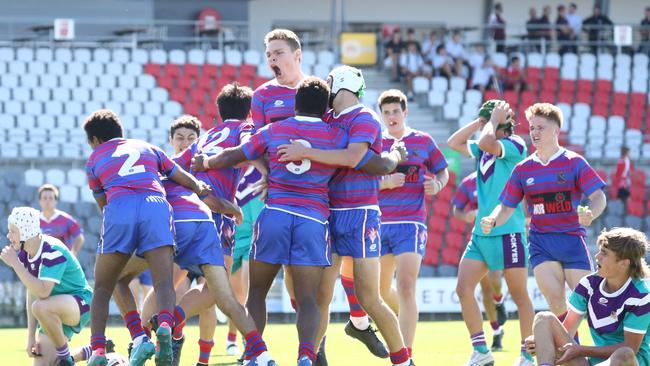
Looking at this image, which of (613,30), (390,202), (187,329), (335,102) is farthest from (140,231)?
(613,30)

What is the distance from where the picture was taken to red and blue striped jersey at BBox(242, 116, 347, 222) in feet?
25.5

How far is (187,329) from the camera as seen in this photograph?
49.0 feet

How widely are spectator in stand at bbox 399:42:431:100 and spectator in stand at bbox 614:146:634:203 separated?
5.29 m

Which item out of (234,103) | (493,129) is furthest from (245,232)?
(493,129)

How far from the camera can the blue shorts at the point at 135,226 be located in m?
8.01

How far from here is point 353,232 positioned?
8.12m

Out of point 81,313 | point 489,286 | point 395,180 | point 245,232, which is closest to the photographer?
point 81,313

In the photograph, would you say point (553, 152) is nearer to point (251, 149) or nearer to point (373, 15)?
point (251, 149)

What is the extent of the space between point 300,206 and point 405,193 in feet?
8.09

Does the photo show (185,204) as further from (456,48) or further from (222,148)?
(456,48)

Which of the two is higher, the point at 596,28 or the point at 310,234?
the point at 596,28

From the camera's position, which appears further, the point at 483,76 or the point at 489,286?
the point at 483,76

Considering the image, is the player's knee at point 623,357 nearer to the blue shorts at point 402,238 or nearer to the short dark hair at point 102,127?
the blue shorts at point 402,238

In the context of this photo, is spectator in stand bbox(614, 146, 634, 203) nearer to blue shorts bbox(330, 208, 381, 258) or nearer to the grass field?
the grass field
